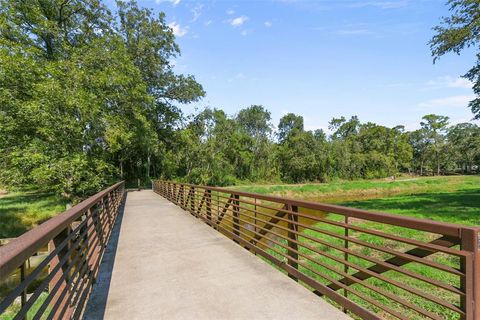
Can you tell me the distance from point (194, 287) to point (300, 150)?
4119cm

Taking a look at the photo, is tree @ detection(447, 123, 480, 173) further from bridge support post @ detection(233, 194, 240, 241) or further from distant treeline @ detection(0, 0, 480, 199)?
bridge support post @ detection(233, 194, 240, 241)

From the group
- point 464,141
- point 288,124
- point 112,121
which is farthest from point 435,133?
point 112,121

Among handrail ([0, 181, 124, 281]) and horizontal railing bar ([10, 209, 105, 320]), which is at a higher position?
handrail ([0, 181, 124, 281])

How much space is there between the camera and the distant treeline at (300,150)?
32750mm

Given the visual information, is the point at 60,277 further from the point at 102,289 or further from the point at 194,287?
the point at 194,287

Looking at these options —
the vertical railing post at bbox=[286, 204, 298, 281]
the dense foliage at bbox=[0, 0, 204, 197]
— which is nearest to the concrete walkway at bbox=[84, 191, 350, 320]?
the vertical railing post at bbox=[286, 204, 298, 281]

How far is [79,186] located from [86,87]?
606 centimetres

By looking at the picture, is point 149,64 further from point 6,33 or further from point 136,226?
point 136,226

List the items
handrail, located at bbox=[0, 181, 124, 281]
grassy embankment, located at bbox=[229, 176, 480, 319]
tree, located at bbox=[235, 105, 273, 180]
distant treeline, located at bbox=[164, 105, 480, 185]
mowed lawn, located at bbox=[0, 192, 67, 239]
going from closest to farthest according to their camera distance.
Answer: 1. handrail, located at bbox=[0, 181, 124, 281]
2. grassy embankment, located at bbox=[229, 176, 480, 319]
3. mowed lawn, located at bbox=[0, 192, 67, 239]
4. distant treeline, located at bbox=[164, 105, 480, 185]
5. tree, located at bbox=[235, 105, 273, 180]

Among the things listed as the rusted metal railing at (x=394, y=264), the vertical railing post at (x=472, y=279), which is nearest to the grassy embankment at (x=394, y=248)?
the rusted metal railing at (x=394, y=264)

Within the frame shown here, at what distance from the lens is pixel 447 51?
13.0 meters

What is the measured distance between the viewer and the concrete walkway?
9.53ft

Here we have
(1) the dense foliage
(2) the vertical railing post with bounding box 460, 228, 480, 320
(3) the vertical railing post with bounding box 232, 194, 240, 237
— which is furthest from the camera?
(1) the dense foliage

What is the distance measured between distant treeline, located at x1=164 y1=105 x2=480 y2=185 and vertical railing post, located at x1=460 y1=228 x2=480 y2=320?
Result: 97.8ft
